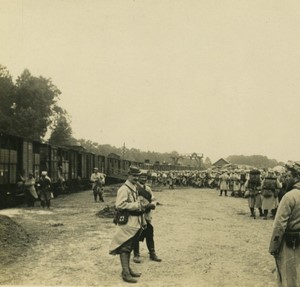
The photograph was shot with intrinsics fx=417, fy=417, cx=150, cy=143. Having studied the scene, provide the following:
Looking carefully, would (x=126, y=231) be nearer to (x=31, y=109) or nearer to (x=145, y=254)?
(x=145, y=254)

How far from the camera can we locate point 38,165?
20547 mm

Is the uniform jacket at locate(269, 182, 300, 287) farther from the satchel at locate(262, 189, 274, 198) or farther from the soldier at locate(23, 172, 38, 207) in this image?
the soldier at locate(23, 172, 38, 207)

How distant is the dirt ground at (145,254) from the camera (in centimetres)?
610

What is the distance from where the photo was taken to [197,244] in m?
8.91

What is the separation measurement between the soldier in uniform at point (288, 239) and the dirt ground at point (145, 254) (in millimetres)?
1482

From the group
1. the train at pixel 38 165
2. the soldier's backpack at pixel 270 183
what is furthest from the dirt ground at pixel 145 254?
the train at pixel 38 165

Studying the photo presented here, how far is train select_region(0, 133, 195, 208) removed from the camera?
16438 millimetres

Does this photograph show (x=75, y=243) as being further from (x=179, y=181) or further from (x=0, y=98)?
(x=0, y=98)

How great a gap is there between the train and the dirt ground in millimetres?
4182

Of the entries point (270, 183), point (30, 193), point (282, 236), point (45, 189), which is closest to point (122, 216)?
point (282, 236)

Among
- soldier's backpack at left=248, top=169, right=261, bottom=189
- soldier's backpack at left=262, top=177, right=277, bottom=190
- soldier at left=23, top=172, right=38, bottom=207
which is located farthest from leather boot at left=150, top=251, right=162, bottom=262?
soldier at left=23, top=172, right=38, bottom=207

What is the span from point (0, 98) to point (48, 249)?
3349 centimetres

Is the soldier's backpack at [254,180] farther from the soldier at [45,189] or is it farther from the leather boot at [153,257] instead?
the soldier at [45,189]

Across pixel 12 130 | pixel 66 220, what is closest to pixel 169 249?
pixel 66 220
